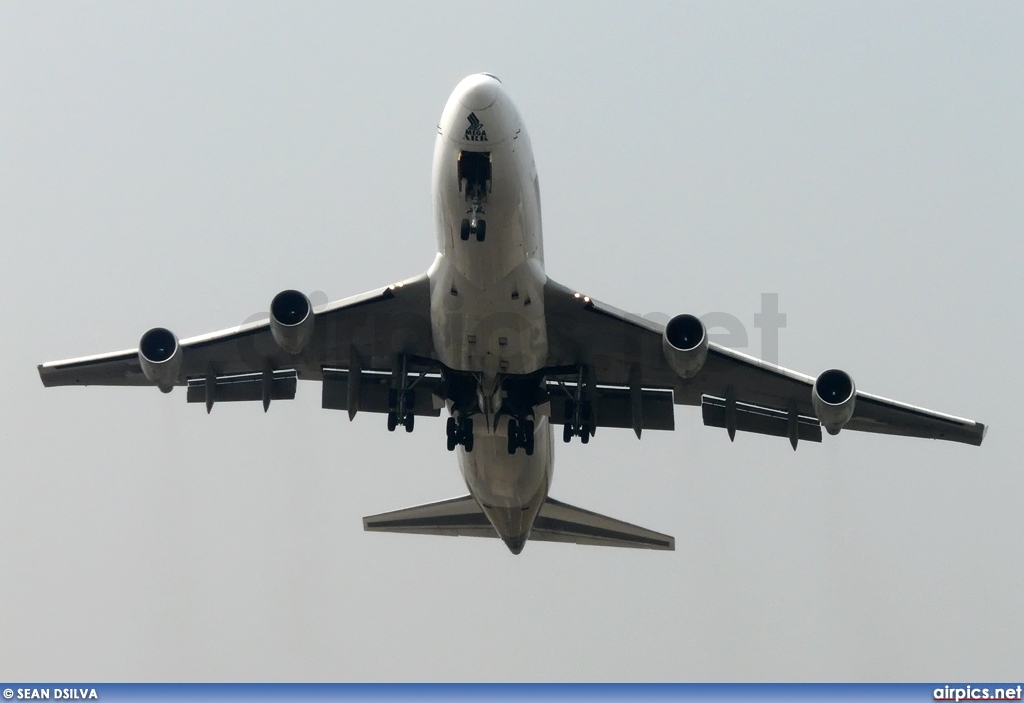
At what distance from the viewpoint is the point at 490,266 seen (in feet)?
72.8

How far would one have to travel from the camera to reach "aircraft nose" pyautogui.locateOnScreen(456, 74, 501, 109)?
20.9 meters

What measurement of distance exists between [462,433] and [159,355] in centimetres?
582

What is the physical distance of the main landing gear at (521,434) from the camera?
2516 centimetres

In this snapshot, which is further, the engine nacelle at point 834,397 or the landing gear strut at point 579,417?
the landing gear strut at point 579,417

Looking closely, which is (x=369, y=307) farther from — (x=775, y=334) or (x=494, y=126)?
(x=775, y=334)

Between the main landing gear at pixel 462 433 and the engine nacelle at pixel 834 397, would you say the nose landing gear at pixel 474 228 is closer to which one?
the main landing gear at pixel 462 433

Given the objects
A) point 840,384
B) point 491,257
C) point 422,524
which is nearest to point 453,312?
point 491,257

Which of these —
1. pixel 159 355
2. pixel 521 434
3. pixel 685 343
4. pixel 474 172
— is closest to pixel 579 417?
pixel 521 434

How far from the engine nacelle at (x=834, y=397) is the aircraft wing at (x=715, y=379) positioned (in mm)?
1985

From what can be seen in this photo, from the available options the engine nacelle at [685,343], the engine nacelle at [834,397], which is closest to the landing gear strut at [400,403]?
the engine nacelle at [685,343]

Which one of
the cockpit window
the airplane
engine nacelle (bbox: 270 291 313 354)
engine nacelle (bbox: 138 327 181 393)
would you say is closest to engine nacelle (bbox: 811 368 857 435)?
the airplane

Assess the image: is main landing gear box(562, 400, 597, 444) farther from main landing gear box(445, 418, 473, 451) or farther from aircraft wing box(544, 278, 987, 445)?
main landing gear box(445, 418, 473, 451)

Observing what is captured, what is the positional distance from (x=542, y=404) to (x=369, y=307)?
3880 mm

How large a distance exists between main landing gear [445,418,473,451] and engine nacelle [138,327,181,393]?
17.4 ft
